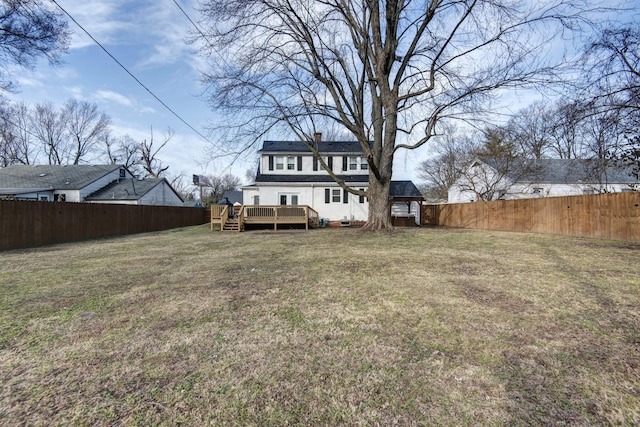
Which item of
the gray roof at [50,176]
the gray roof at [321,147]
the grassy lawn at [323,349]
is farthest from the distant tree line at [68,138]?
the grassy lawn at [323,349]

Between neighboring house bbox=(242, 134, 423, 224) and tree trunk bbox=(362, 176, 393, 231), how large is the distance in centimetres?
738

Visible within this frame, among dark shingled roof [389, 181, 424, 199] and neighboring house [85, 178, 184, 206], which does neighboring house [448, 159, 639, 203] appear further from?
neighboring house [85, 178, 184, 206]

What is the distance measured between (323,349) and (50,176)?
32.3m

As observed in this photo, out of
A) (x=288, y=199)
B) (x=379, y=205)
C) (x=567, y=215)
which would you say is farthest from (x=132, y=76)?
(x=567, y=215)

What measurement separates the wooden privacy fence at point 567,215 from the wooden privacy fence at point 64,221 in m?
20.7

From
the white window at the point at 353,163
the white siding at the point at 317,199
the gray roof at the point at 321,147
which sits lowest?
the white siding at the point at 317,199

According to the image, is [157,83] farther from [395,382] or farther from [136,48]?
[395,382]

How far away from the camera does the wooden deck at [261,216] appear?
16219mm

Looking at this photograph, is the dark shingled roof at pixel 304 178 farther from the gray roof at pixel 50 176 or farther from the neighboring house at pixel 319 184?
the gray roof at pixel 50 176

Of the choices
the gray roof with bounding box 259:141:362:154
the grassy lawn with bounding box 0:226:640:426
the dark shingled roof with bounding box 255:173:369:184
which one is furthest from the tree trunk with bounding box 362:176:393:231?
the gray roof with bounding box 259:141:362:154

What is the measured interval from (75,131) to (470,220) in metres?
43.1

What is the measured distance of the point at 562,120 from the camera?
→ 286 inches

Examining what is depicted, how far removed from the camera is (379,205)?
12141mm

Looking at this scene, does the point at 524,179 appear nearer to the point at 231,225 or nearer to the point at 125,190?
the point at 231,225
